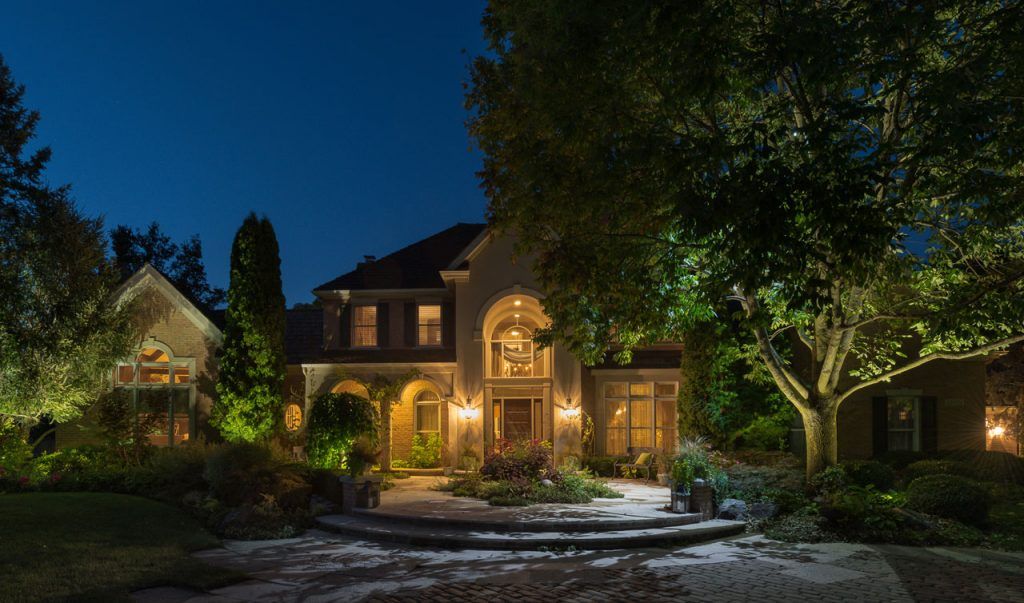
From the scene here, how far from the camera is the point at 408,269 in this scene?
2645 centimetres

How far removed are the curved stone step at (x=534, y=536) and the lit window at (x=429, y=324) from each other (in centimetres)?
1119

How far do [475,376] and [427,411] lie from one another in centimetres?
268

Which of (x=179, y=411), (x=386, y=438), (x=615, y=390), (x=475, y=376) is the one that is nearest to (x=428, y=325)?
(x=475, y=376)

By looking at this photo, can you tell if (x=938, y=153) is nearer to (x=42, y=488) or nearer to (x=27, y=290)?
(x=42, y=488)

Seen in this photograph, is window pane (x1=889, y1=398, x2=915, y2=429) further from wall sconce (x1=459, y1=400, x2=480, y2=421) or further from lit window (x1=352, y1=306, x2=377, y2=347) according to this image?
lit window (x1=352, y1=306, x2=377, y2=347)

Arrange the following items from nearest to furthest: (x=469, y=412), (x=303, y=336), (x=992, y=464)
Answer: (x=992, y=464), (x=469, y=412), (x=303, y=336)

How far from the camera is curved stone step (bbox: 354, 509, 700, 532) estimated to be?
1376 centimetres

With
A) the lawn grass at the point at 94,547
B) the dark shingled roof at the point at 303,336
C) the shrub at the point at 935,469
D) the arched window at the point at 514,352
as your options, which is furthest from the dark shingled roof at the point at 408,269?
the shrub at the point at 935,469

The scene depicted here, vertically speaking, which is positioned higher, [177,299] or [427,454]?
[177,299]

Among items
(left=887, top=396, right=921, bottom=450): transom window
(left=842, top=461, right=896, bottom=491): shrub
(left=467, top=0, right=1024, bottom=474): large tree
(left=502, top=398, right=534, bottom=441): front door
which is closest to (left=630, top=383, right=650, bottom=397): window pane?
(left=502, top=398, right=534, bottom=441): front door

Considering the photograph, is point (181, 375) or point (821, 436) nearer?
point (821, 436)

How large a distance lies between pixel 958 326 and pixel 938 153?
4743 millimetres

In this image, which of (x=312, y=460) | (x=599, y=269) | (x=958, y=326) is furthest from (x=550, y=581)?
(x=312, y=460)

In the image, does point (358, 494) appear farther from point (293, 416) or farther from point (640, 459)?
point (293, 416)
